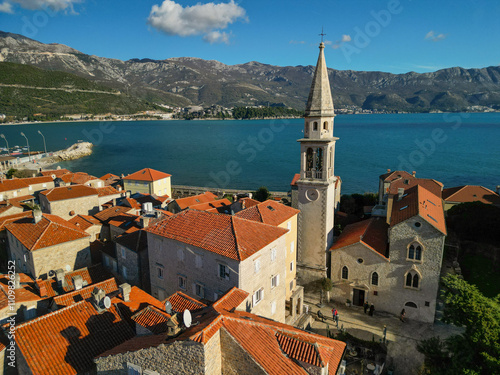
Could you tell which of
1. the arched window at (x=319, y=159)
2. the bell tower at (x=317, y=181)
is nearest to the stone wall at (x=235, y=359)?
the bell tower at (x=317, y=181)

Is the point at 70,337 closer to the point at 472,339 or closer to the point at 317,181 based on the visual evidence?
the point at 472,339

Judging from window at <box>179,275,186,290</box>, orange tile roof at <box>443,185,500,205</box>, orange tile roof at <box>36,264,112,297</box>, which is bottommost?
orange tile roof at <box>36,264,112,297</box>

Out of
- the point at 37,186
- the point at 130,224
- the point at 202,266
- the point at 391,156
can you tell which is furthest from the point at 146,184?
the point at 391,156

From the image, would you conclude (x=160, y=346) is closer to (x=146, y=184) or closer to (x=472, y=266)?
(x=472, y=266)

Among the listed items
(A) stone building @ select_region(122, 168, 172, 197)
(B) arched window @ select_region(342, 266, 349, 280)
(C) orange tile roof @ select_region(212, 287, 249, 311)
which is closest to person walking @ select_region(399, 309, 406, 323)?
(B) arched window @ select_region(342, 266, 349, 280)

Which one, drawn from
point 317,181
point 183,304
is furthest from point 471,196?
point 183,304

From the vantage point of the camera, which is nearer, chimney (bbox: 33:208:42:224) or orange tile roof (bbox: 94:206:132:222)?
chimney (bbox: 33:208:42:224)

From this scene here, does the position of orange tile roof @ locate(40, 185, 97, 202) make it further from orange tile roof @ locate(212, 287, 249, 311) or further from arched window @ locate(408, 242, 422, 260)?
arched window @ locate(408, 242, 422, 260)
